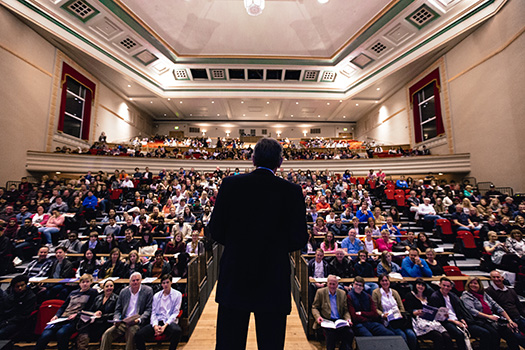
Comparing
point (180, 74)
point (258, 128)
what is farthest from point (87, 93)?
point (258, 128)

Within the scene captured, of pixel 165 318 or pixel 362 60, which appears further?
pixel 362 60

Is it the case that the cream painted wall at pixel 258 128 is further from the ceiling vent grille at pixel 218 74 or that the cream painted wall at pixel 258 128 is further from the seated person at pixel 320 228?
the seated person at pixel 320 228

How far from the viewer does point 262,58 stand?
14.2m

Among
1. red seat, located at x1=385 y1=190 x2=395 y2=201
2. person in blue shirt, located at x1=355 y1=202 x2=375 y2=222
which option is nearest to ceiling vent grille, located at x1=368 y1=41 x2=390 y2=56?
red seat, located at x1=385 y1=190 x2=395 y2=201

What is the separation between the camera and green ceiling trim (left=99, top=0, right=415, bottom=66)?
10.2 metres

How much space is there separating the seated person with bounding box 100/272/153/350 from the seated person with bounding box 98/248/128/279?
2.54 ft

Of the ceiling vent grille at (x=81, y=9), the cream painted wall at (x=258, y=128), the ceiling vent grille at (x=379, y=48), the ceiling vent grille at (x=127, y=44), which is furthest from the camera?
the cream painted wall at (x=258, y=128)

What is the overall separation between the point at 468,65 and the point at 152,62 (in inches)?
583

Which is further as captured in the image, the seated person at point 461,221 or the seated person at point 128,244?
the seated person at point 461,221

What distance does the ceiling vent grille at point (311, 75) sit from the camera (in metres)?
14.9

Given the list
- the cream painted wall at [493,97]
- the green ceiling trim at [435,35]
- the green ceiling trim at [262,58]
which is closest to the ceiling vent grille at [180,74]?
the green ceiling trim at [262,58]

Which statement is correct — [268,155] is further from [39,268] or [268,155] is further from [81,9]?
[81,9]

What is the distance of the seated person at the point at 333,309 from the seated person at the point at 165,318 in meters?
1.74

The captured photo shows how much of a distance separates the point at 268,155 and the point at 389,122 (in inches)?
668
